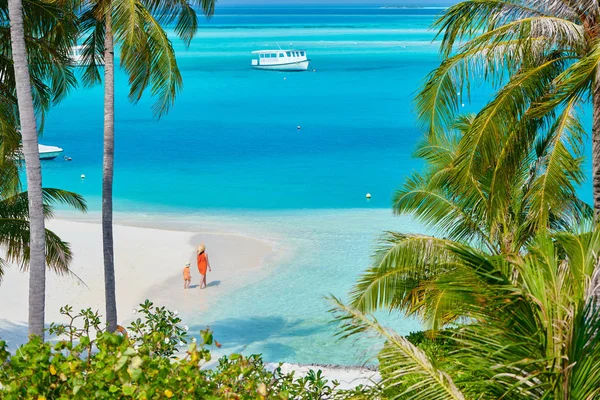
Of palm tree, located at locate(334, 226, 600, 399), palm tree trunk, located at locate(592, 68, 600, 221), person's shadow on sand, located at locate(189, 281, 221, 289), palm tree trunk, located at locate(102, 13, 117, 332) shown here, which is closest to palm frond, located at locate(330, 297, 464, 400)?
palm tree, located at locate(334, 226, 600, 399)

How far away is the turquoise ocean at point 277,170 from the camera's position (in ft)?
60.2

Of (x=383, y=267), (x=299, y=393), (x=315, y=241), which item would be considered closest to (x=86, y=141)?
(x=315, y=241)

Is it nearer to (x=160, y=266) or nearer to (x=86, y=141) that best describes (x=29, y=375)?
(x=160, y=266)

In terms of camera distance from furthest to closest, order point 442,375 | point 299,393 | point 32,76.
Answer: point 32,76 < point 299,393 < point 442,375

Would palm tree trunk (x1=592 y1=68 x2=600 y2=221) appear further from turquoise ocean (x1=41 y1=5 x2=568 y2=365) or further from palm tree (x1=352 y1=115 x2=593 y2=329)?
turquoise ocean (x1=41 y1=5 x2=568 y2=365)

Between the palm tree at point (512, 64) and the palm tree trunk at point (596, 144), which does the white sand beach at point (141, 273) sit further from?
the palm tree trunk at point (596, 144)

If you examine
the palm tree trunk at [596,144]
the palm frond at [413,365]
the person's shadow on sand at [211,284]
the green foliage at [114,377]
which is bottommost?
the person's shadow on sand at [211,284]

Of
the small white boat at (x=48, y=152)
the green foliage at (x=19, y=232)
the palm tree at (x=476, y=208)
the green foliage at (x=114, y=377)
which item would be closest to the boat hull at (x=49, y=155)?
the small white boat at (x=48, y=152)

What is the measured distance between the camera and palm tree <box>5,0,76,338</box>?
10.3 metres

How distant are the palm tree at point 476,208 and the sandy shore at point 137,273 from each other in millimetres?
8146

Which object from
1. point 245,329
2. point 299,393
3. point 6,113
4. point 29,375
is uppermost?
point 6,113

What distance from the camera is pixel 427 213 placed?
1175 centimetres

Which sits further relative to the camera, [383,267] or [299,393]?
[383,267]

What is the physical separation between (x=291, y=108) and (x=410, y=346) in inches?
2220
